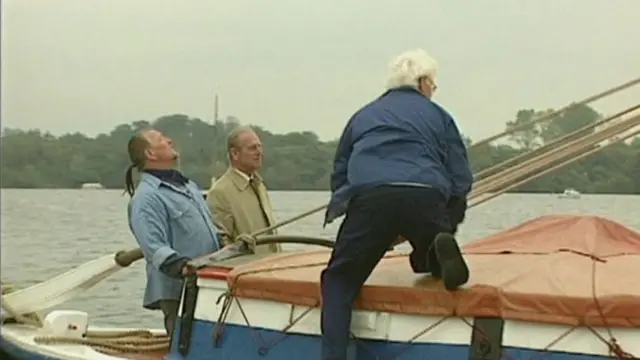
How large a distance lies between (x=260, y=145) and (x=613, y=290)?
2.69 metres

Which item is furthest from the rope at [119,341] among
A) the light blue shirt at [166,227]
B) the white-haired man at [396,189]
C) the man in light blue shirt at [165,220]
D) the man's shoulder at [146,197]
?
the white-haired man at [396,189]

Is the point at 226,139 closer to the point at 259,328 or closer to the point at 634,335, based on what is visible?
the point at 259,328

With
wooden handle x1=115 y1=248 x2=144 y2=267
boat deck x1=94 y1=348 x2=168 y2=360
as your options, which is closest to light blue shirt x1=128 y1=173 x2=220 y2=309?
boat deck x1=94 y1=348 x2=168 y2=360

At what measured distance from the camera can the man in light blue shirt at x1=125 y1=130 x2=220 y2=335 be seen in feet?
20.9

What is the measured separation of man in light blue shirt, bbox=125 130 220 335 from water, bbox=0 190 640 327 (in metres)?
1.04

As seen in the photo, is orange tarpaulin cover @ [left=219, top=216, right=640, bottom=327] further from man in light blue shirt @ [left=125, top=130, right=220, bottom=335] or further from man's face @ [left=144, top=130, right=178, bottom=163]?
man's face @ [left=144, top=130, right=178, bottom=163]

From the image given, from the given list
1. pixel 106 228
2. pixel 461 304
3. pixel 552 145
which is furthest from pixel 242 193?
pixel 106 228

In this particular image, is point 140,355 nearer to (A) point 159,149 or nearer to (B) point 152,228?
(B) point 152,228

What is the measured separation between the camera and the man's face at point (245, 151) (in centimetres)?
719

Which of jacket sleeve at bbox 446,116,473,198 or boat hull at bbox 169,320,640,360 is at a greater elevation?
jacket sleeve at bbox 446,116,473,198

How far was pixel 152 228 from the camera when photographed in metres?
6.39

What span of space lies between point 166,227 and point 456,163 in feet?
5.50

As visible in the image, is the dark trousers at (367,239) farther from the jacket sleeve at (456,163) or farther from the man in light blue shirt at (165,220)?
the man in light blue shirt at (165,220)

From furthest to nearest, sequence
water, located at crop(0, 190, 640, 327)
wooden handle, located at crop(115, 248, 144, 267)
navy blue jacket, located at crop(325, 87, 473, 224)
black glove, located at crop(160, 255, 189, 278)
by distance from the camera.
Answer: water, located at crop(0, 190, 640, 327)
wooden handle, located at crop(115, 248, 144, 267)
black glove, located at crop(160, 255, 189, 278)
navy blue jacket, located at crop(325, 87, 473, 224)
